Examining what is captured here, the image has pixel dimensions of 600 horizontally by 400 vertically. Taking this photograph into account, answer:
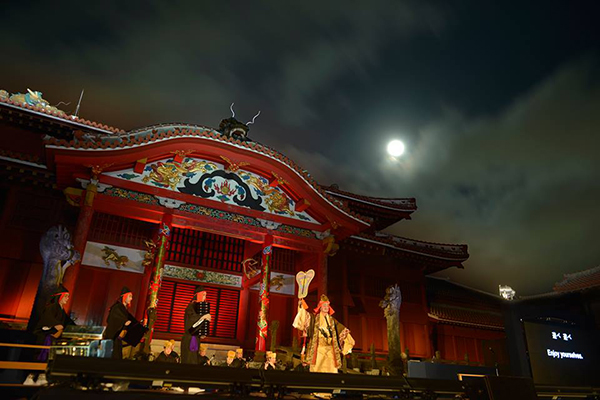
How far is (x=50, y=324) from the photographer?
20.4 feet

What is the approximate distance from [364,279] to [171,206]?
770 centimetres

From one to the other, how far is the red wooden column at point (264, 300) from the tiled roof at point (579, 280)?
13.7m

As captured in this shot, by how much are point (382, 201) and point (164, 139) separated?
10388mm

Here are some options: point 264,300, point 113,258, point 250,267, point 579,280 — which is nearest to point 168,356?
point 264,300

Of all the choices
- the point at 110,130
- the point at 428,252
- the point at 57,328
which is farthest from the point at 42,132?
the point at 428,252

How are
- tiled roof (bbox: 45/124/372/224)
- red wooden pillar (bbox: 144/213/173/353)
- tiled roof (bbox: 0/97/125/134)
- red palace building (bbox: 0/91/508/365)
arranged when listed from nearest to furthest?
red wooden pillar (bbox: 144/213/173/353) < tiled roof (bbox: 45/124/372/224) < red palace building (bbox: 0/91/508/365) < tiled roof (bbox: 0/97/125/134)

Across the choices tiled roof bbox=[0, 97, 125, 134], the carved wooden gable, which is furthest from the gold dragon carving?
tiled roof bbox=[0, 97, 125, 134]

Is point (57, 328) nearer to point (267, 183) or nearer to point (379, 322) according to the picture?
point (267, 183)

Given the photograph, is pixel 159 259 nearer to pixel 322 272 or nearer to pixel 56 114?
pixel 322 272

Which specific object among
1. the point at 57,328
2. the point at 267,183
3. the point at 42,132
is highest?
the point at 42,132

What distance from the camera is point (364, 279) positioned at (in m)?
14.3

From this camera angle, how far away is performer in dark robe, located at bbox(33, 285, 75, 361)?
6.16m

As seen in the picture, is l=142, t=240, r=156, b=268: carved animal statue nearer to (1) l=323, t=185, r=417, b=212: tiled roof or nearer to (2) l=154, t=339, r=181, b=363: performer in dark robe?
(2) l=154, t=339, r=181, b=363: performer in dark robe

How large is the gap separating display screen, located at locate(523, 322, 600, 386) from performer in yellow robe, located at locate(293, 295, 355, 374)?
3.26 m
